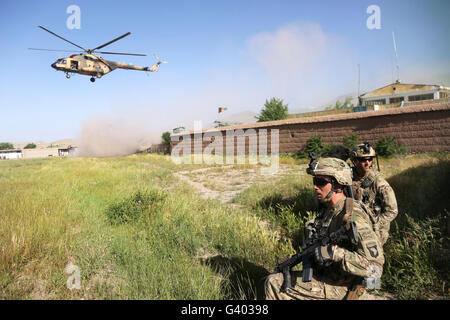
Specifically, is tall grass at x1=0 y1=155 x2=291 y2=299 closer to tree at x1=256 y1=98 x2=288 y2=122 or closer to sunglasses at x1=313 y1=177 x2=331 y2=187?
sunglasses at x1=313 y1=177 x2=331 y2=187

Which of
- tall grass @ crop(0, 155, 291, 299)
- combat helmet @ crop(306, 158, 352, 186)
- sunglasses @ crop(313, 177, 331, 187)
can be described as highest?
combat helmet @ crop(306, 158, 352, 186)

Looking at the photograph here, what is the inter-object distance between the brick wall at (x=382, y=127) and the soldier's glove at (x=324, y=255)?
1404 cm

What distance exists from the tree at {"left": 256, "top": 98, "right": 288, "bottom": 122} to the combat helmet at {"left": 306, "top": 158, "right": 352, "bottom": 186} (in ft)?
99.3

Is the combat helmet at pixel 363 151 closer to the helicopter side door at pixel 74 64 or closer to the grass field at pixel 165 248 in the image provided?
the grass field at pixel 165 248

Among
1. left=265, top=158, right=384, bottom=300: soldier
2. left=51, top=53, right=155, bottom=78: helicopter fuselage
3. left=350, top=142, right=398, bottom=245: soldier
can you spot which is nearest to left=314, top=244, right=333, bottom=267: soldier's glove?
left=265, top=158, right=384, bottom=300: soldier

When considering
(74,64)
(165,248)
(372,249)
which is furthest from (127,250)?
(74,64)

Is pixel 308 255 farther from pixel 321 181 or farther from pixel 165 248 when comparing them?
pixel 165 248

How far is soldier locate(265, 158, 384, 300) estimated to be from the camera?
1.88 m

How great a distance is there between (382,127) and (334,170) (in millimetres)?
13986

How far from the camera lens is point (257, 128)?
1983 centimetres
